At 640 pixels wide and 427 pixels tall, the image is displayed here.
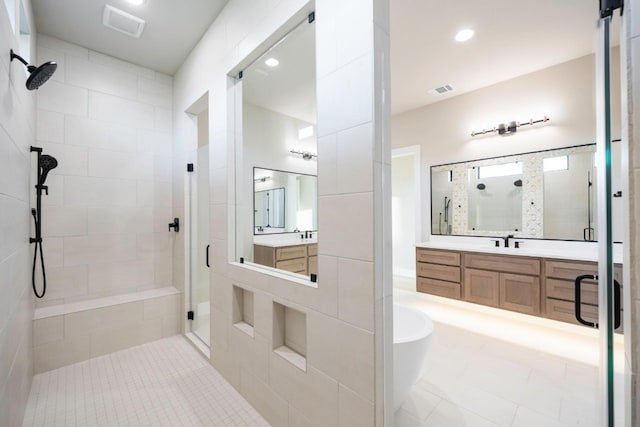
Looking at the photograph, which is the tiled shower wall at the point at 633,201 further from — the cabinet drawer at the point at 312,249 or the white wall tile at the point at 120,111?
the white wall tile at the point at 120,111

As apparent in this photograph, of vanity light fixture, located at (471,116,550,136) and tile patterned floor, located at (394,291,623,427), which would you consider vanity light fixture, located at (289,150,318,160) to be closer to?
tile patterned floor, located at (394,291,623,427)

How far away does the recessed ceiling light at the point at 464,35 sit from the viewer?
2.47 metres

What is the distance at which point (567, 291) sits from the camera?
268 centimetres

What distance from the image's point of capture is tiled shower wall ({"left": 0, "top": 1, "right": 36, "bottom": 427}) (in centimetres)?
116

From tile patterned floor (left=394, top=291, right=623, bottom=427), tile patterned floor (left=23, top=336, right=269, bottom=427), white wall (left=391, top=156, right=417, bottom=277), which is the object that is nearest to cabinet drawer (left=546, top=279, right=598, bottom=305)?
tile patterned floor (left=394, top=291, right=623, bottom=427)

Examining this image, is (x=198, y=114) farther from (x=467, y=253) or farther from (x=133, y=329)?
(x=467, y=253)

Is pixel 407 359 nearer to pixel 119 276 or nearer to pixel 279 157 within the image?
pixel 279 157

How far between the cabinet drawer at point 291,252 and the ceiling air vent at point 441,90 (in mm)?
3216

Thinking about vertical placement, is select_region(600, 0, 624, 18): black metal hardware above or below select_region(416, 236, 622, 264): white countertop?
above

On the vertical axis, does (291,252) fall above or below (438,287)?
above

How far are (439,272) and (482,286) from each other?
0.54 meters

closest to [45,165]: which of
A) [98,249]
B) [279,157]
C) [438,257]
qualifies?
[98,249]

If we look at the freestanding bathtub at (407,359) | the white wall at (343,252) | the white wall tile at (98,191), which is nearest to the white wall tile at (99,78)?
the white wall tile at (98,191)

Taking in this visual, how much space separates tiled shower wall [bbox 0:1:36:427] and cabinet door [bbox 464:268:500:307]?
13.0ft
